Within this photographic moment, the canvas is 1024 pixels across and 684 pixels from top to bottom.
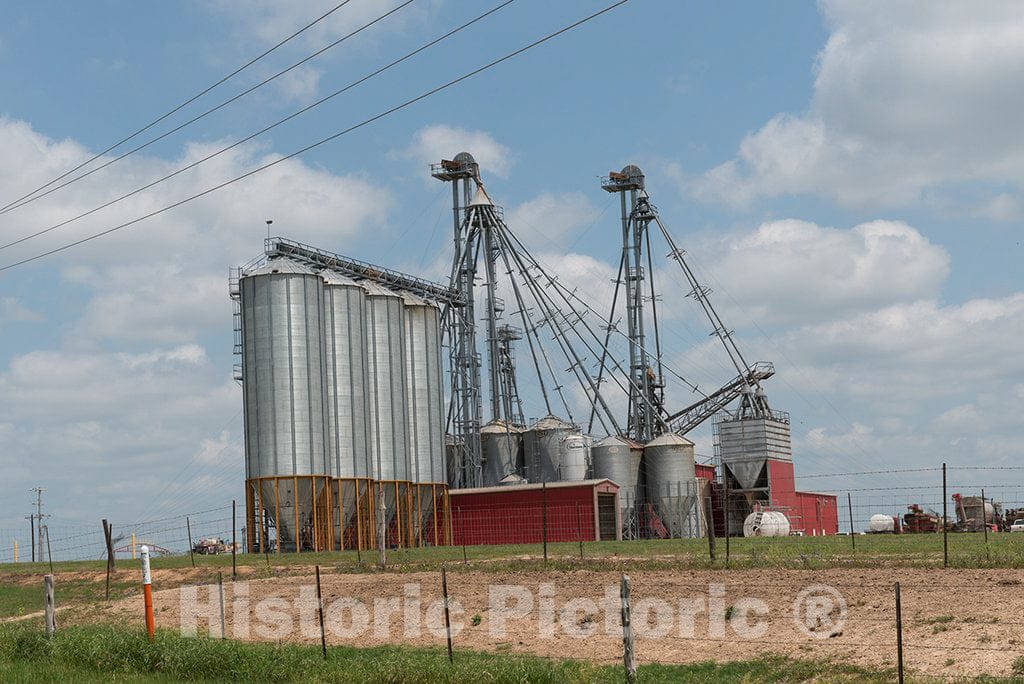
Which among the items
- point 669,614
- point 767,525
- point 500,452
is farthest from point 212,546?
point 669,614

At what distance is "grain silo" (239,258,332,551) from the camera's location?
59656 millimetres

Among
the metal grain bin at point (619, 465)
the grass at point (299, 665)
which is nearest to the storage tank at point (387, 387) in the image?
the metal grain bin at point (619, 465)

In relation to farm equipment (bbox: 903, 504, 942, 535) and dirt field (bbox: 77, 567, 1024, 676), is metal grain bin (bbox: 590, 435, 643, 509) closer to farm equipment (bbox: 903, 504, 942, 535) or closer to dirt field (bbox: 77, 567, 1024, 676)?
farm equipment (bbox: 903, 504, 942, 535)

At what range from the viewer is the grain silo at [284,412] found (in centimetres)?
5966

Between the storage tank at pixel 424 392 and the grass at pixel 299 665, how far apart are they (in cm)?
4537

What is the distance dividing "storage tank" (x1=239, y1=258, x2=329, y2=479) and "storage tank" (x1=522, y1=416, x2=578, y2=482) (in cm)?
1958

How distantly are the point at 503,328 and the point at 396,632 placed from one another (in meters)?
61.2

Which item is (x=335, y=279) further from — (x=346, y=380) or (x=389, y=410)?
(x=389, y=410)

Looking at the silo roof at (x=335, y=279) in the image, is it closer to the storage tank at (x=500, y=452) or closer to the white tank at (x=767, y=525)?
the storage tank at (x=500, y=452)

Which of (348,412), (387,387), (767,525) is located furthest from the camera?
(387,387)

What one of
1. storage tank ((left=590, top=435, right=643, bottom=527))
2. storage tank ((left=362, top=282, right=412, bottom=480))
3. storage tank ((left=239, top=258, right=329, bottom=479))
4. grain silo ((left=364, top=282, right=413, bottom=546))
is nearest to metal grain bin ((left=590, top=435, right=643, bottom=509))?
storage tank ((left=590, top=435, right=643, bottom=527))

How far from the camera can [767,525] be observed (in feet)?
215

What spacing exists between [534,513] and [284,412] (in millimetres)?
15111

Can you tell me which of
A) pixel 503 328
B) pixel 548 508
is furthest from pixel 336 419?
pixel 503 328
